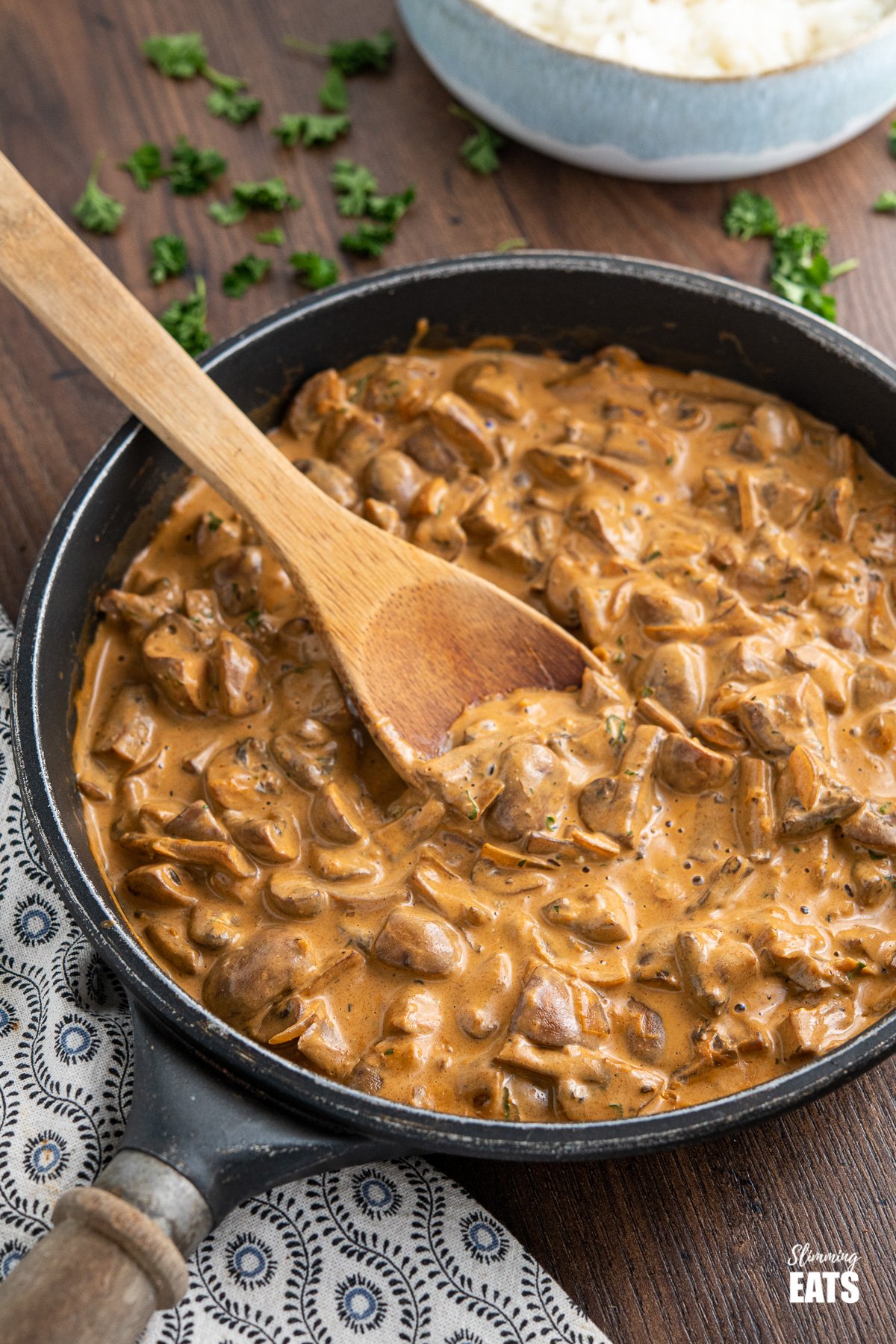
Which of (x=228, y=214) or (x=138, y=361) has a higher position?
(x=138, y=361)

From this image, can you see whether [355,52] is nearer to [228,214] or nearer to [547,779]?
[228,214]

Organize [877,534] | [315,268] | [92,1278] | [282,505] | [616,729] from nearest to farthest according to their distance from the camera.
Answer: [92,1278] < [616,729] < [282,505] < [877,534] < [315,268]

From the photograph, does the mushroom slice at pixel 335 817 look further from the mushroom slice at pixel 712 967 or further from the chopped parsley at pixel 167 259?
the chopped parsley at pixel 167 259

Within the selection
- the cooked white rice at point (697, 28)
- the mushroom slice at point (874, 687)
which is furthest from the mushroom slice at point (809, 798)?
the cooked white rice at point (697, 28)

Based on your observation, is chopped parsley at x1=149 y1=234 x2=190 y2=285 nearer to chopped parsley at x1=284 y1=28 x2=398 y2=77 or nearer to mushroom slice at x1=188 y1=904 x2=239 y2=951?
chopped parsley at x1=284 y1=28 x2=398 y2=77

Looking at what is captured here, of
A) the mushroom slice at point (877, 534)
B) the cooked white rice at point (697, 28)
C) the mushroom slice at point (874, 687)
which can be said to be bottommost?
the mushroom slice at point (874, 687)

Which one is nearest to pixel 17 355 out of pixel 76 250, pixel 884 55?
pixel 76 250

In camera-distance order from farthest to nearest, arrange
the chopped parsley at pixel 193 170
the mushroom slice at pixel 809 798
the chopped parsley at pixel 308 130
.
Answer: the chopped parsley at pixel 308 130 → the chopped parsley at pixel 193 170 → the mushroom slice at pixel 809 798

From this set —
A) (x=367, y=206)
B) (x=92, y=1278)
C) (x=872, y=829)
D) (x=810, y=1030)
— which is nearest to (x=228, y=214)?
(x=367, y=206)
